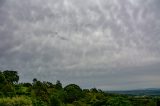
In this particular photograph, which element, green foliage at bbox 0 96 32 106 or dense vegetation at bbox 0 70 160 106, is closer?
green foliage at bbox 0 96 32 106

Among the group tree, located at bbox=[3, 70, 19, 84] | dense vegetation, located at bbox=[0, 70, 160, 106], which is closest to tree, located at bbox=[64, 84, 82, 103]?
dense vegetation, located at bbox=[0, 70, 160, 106]

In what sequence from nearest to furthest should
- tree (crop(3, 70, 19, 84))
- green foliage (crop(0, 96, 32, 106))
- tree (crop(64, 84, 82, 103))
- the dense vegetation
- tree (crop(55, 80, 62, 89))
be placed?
green foliage (crop(0, 96, 32, 106)) < the dense vegetation < tree (crop(64, 84, 82, 103)) < tree (crop(3, 70, 19, 84)) < tree (crop(55, 80, 62, 89))

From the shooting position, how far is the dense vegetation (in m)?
122

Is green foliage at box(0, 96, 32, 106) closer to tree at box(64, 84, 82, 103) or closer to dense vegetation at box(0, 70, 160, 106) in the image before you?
dense vegetation at box(0, 70, 160, 106)

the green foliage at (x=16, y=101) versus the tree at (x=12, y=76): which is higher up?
the tree at (x=12, y=76)

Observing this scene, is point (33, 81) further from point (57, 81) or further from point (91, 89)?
point (91, 89)

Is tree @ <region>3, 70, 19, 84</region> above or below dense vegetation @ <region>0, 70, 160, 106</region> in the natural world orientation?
above

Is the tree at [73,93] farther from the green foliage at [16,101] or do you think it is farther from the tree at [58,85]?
the green foliage at [16,101]

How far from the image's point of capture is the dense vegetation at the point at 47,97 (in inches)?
4786

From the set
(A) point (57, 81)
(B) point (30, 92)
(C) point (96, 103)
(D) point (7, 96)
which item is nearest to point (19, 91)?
(B) point (30, 92)

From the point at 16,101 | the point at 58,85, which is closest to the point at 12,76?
the point at 58,85

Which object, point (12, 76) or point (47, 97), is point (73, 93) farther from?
point (12, 76)

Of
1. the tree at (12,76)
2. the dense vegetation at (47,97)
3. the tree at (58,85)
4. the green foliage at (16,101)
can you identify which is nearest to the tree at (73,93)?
the dense vegetation at (47,97)

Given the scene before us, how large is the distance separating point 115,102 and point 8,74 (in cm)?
7002
